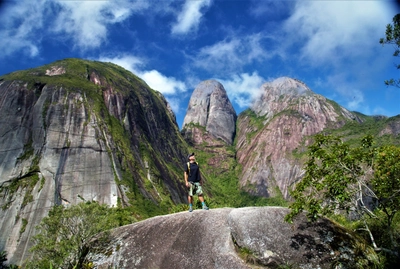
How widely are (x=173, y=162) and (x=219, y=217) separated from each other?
288 feet

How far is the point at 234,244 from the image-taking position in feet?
33.3

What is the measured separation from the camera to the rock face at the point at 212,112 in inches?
6063

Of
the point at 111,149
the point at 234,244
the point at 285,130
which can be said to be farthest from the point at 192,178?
the point at 285,130

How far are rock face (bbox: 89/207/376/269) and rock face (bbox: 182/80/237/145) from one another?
13521 centimetres

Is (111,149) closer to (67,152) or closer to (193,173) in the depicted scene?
(67,152)

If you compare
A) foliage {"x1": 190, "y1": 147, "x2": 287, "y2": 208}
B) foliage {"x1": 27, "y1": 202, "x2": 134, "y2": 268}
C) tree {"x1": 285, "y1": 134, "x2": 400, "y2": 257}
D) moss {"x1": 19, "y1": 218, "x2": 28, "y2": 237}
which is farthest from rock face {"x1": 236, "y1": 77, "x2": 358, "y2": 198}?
tree {"x1": 285, "y1": 134, "x2": 400, "y2": 257}

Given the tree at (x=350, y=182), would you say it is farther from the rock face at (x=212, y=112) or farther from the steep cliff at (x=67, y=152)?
the rock face at (x=212, y=112)

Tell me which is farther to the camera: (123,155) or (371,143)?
(123,155)

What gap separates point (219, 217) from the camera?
11523 millimetres

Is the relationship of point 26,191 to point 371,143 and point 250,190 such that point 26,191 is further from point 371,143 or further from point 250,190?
point 250,190

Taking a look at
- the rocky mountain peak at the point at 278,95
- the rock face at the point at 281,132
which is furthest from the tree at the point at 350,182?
the rocky mountain peak at the point at 278,95

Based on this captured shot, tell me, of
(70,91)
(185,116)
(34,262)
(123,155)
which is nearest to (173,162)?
(123,155)

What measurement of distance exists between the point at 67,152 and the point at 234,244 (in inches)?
2193

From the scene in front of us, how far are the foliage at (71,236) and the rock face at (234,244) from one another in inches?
34.5
